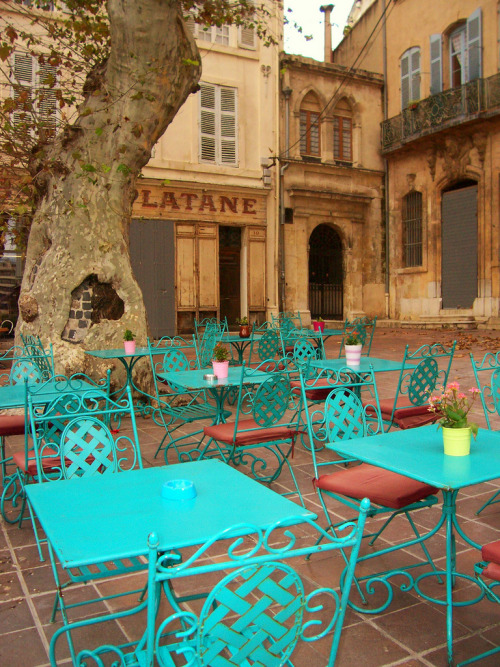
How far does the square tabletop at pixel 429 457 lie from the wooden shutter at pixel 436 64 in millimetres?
17159

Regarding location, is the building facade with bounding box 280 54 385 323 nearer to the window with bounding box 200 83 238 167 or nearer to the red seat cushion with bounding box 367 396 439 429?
the window with bounding box 200 83 238 167

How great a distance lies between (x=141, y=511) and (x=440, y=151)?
58.8 ft

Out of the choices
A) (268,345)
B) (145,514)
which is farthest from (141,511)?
(268,345)

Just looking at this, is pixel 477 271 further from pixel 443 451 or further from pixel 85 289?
pixel 443 451

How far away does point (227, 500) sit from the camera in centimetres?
205

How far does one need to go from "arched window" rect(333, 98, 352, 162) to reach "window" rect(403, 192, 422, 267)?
227 centimetres

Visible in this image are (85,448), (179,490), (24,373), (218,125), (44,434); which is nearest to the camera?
(179,490)

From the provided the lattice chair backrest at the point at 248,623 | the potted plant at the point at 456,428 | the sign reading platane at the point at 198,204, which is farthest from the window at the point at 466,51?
the lattice chair backrest at the point at 248,623

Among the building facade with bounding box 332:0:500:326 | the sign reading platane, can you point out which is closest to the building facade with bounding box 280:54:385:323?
the building facade with bounding box 332:0:500:326

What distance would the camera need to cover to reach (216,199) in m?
16.3

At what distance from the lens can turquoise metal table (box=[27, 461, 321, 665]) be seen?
164 cm

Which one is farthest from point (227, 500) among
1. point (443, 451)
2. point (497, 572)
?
point (443, 451)

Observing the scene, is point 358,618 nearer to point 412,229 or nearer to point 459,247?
point 459,247

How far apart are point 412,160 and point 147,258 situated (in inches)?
347
